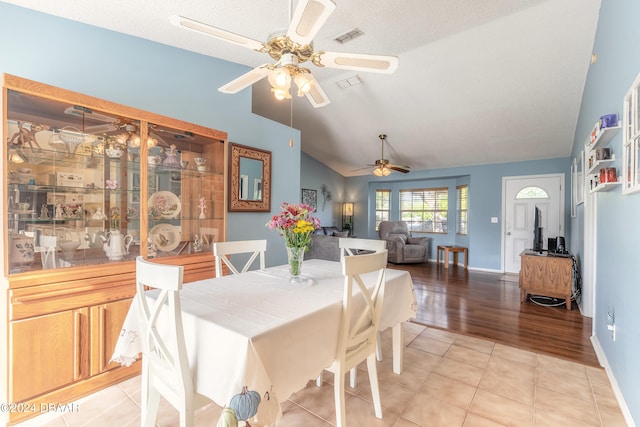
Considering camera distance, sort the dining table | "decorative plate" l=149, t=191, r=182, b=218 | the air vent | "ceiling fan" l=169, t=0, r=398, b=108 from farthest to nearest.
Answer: the air vent < "decorative plate" l=149, t=191, r=182, b=218 < "ceiling fan" l=169, t=0, r=398, b=108 < the dining table

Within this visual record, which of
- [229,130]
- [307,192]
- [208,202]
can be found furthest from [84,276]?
[307,192]

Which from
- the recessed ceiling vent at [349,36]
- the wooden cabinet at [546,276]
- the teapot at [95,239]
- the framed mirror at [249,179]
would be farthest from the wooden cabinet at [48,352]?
the wooden cabinet at [546,276]

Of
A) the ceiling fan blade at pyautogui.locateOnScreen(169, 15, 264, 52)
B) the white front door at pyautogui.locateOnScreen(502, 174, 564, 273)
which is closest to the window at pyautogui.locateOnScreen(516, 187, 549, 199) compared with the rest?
the white front door at pyautogui.locateOnScreen(502, 174, 564, 273)

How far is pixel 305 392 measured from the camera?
1.98m

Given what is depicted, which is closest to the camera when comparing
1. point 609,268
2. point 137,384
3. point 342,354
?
point 342,354

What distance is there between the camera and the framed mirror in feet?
10.8

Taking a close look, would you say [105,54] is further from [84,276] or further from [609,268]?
[609,268]

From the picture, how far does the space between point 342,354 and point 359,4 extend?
245 centimetres

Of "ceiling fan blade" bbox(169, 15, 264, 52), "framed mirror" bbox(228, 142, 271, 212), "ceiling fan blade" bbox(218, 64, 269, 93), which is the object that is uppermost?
"ceiling fan blade" bbox(169, 15, 264, 52)

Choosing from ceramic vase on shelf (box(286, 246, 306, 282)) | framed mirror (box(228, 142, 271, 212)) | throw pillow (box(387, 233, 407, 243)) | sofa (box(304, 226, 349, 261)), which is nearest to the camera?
ceramic vase on shelf (box(286, 246, 306, 282))

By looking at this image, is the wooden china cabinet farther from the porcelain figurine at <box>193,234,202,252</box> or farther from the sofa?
the sofa

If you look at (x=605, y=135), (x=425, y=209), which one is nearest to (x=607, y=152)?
(x=605, y=135)

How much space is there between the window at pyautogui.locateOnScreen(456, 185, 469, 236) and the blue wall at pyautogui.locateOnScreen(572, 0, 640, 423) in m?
4.17

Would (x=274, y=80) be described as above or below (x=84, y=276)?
above
